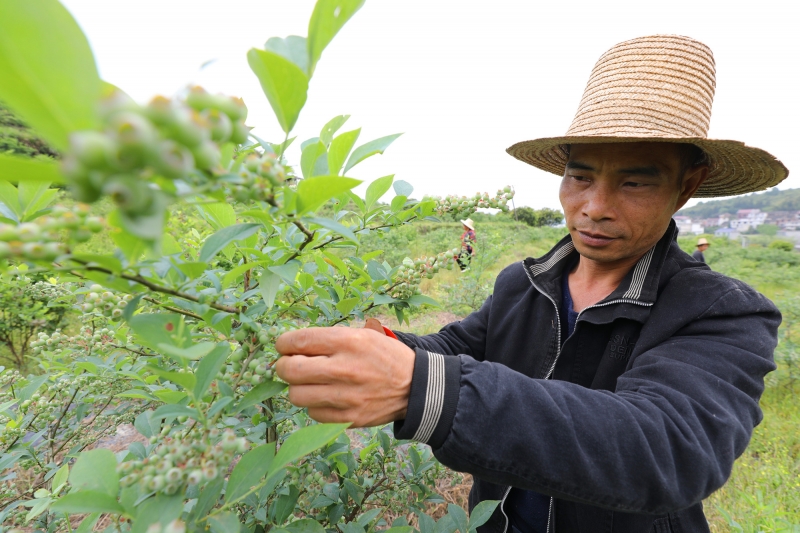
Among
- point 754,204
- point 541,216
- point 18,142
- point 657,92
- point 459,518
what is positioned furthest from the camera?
point 754,204

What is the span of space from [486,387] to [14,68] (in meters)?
0.78

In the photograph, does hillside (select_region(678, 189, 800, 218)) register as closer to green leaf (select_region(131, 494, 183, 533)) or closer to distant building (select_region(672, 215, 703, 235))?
distant building (select_region(672, 215, 703, 235))

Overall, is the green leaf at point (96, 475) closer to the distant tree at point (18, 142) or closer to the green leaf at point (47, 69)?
the distant tree at point (18, 142)

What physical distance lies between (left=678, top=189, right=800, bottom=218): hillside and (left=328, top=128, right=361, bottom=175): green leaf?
132 feet

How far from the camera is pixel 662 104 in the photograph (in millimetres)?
1219

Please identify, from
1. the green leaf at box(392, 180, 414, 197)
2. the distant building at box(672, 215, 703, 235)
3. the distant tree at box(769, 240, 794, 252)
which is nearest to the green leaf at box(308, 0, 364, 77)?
the green leaf at box(392, 180, 414, 197)

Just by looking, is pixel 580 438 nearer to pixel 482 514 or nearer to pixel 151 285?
pixel 482 514

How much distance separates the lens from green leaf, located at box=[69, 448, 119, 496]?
24.3 inches

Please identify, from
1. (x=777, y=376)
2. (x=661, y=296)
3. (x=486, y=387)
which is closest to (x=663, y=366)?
(x=661, y=296)

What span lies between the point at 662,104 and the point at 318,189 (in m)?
1.22

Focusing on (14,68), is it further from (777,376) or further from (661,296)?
(777,376)

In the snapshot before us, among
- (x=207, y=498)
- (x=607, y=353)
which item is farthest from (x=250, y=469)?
(x=607, y=353)

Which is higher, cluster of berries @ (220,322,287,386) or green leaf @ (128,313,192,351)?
green leaf @ (128,313,192,351)

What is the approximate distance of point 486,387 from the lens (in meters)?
0.79
